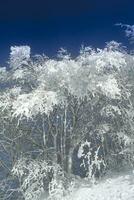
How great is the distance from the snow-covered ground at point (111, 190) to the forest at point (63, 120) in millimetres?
314

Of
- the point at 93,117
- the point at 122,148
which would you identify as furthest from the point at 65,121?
the point at 122,148

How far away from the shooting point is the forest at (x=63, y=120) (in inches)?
432

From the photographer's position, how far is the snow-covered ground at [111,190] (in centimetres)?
986

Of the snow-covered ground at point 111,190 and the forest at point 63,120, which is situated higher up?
the forest at point 63,120

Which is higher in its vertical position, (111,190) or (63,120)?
(63,120)

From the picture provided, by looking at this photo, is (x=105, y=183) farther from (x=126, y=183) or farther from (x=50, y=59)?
(x=50, y=59)

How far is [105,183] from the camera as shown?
10984 mm

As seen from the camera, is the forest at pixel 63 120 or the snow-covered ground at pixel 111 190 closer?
the snow-covered ground at pixel 111 190

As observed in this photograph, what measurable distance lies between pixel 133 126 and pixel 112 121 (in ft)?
2.47

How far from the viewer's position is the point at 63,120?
12047 mm

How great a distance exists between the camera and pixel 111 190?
33.8ft

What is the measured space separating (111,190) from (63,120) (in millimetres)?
2664

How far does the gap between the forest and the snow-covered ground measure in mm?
314

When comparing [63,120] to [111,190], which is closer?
[111,190]
